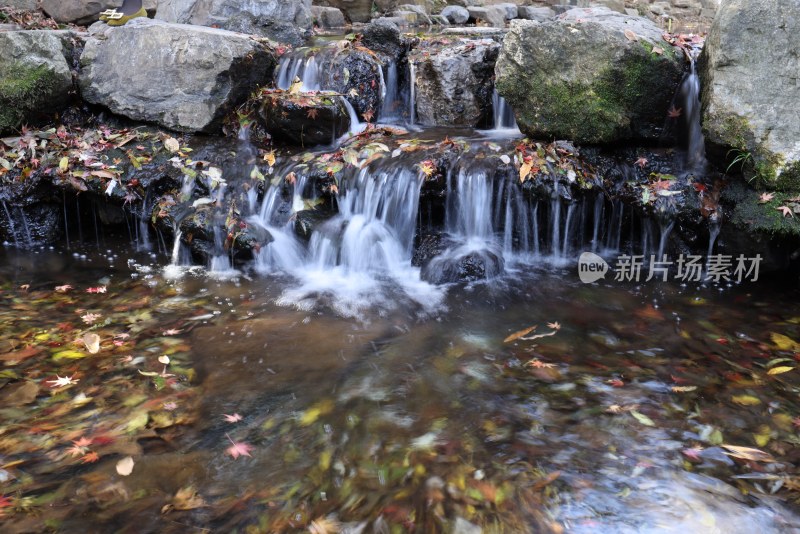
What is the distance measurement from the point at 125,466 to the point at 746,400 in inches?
149

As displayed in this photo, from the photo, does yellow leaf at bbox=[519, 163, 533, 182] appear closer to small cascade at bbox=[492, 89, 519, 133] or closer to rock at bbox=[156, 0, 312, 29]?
small cascade at bbox=[492, 89, 519, 133]

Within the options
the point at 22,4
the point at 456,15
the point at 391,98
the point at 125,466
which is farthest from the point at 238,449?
the point at 456,15

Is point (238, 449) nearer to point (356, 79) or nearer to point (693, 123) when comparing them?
point (693, 123)

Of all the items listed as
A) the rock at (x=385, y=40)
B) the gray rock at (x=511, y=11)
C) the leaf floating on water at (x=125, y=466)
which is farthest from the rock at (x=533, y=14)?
the leaf floating on water at (x=125, y=466)

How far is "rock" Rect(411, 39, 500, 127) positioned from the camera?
25.9 ft

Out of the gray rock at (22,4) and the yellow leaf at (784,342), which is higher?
the gray rock at (22,4)

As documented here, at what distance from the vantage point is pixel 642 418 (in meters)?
3.48

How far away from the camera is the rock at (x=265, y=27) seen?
31.8ft

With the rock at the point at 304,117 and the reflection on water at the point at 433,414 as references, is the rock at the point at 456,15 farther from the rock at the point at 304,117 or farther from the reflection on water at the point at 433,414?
the reflection on water at the point at 433,414

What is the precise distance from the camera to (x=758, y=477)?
9.84ft

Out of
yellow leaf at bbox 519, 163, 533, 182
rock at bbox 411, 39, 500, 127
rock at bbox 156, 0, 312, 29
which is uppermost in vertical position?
rock at bbox 156, 0, 312, 29

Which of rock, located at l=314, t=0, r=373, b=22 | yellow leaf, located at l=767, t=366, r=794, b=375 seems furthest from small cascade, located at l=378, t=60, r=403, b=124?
rock, located at l=314, t=0, r=373, b=22

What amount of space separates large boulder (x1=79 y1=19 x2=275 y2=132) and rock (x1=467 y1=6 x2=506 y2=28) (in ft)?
36.2

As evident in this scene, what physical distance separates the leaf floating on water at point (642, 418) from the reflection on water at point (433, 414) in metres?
0.02
